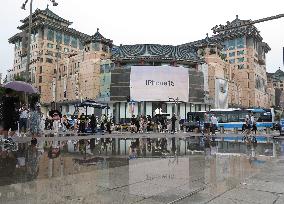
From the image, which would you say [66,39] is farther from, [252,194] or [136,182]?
[252,194]

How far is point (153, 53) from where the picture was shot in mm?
68250

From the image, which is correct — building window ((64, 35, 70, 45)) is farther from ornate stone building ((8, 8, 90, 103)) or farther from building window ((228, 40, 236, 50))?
building window ((228, 40, 236, 50))

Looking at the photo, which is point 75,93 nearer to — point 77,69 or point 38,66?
point 77,69

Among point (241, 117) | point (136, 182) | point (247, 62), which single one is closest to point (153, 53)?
point (241, 117)

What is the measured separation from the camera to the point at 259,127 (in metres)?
43.8

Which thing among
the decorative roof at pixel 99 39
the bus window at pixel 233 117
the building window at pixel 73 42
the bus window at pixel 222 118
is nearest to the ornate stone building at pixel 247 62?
the decorative roof at pixel 99 39

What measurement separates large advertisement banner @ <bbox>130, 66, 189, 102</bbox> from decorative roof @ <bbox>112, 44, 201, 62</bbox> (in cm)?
255

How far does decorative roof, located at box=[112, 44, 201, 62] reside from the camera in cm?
6726

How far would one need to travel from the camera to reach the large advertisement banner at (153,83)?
214 feet

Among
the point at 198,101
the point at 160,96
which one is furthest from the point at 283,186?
the point at 198,101

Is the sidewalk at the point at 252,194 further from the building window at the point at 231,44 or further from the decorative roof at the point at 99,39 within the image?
the building window at the point at 231,44

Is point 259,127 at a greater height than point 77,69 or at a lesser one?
lesser

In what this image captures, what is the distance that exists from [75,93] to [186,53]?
1055 inches

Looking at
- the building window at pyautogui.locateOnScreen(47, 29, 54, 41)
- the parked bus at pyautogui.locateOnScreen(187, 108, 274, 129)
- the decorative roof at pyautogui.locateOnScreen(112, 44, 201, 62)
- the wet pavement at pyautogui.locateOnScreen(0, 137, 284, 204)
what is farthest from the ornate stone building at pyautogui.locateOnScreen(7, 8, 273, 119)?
the wet pavement at pyautogui.locateOnScreen(0, 137, 284, 204)
